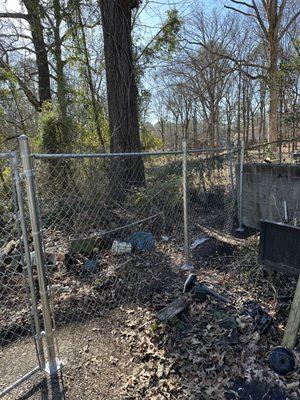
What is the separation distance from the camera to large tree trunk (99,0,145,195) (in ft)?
21.9

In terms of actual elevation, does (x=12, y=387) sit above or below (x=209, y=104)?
below

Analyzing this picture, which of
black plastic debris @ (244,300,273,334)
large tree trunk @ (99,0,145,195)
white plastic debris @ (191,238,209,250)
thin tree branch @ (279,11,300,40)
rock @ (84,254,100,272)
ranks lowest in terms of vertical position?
black plastic debris @ (244,300,273,334)

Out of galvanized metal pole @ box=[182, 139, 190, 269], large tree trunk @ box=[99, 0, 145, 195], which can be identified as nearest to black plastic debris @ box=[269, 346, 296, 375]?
galvanized metal pole @ box=[182, 139, 190, 269]

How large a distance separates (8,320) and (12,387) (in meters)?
1.17

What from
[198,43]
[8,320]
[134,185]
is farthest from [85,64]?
[198,43]

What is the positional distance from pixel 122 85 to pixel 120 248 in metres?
4.27

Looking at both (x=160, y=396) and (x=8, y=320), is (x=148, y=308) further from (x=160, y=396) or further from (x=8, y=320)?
(x=8, y=320)

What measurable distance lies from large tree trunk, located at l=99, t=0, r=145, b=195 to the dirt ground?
3738mm

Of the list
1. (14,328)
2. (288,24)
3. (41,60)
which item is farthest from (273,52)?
(14,328)

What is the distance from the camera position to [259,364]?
7.80ft

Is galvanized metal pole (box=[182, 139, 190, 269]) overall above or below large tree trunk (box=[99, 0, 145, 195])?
below

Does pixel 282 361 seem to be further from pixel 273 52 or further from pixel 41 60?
pixel 273 52

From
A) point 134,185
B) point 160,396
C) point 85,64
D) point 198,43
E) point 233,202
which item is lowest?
point 160,396

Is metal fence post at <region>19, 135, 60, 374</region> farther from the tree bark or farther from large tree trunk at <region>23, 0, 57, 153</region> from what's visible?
the tree bark
